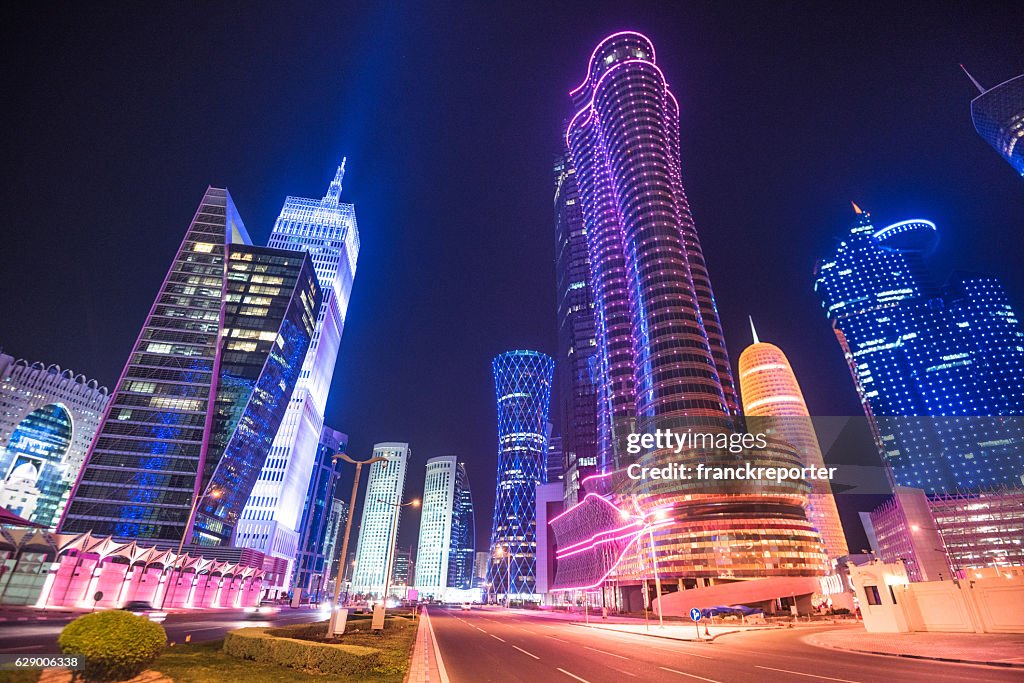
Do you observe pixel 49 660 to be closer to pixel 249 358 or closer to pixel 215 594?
pixel 215 594

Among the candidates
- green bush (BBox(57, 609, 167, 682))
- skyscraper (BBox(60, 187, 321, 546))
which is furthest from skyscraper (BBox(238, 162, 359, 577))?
green bush (BBox(57, 609, 167, 682))

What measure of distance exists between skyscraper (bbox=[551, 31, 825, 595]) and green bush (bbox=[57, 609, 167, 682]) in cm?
6366

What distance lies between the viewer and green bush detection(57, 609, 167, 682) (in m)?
9.41

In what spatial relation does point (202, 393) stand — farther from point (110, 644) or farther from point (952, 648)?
point (952, 648)

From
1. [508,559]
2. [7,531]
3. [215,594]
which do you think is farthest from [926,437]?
[7,531]

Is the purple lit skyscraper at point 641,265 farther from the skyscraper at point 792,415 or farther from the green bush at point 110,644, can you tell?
the green bush at point 110,644

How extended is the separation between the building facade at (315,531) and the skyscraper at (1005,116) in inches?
9977

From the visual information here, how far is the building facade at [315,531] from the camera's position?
163750mm

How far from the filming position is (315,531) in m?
177

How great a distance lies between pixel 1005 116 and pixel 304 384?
247274 millimetres

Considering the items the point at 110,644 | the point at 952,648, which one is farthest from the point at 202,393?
the point at 952,648

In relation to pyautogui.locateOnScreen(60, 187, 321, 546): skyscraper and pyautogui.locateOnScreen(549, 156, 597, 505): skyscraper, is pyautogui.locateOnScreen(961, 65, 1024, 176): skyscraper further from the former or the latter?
pyautogui.locateOnScreen(60, 187, 321, 546): skyscraper

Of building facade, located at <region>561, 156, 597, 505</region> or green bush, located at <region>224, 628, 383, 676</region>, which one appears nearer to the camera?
green bush, located at <region>224, 628, 383, 676</region>

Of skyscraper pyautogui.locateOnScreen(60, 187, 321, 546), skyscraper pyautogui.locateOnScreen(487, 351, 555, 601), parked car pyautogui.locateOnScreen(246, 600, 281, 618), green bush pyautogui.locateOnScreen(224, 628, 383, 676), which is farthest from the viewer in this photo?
skyscraper pyautogui.locateOnScreen(487, 351, 555, 601)
